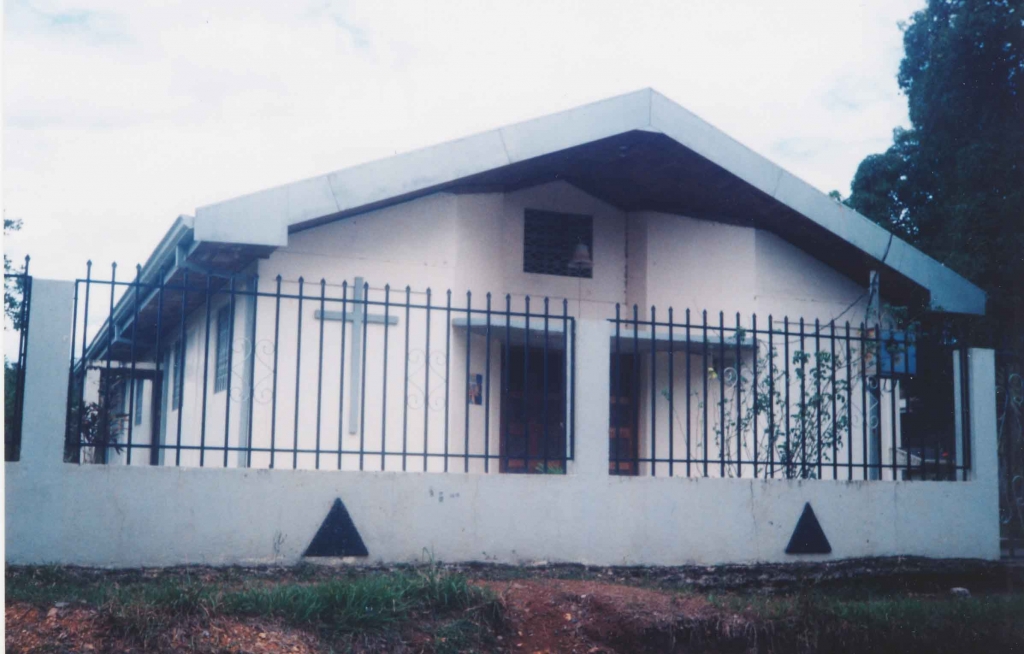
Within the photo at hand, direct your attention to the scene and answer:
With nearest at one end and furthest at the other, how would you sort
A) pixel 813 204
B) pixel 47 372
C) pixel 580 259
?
pixel 47 372, pixel 813 204, pixel 580 259

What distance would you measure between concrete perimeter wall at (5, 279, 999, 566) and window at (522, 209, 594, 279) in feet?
14.4

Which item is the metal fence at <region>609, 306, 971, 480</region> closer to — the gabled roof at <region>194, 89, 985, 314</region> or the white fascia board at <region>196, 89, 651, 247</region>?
the gabled roof at <region>194, 89, 985, 314</region>

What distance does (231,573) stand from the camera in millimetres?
6617

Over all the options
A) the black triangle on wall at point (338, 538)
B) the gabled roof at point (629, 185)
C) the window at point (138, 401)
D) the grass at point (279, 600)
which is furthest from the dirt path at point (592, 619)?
the window at point (138, 401)

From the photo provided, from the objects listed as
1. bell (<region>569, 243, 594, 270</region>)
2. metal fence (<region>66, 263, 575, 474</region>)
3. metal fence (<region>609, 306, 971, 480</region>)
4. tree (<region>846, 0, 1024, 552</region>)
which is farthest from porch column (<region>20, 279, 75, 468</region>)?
tree (<region>846, 0, 1024, 552</region>)

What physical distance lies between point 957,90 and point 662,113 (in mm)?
7003

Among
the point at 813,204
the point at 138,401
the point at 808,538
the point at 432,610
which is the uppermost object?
the point at 813,204

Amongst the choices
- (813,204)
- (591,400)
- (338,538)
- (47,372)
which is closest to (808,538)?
(591,400)

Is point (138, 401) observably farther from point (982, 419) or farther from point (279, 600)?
point (982, 419)

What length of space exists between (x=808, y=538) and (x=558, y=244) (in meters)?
5.39

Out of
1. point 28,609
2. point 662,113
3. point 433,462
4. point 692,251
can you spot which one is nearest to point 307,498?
point 28,609

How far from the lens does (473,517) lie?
7363 mm

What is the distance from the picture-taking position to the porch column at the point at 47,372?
6.43 metres

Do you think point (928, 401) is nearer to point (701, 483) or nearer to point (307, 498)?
point (701, 483)
